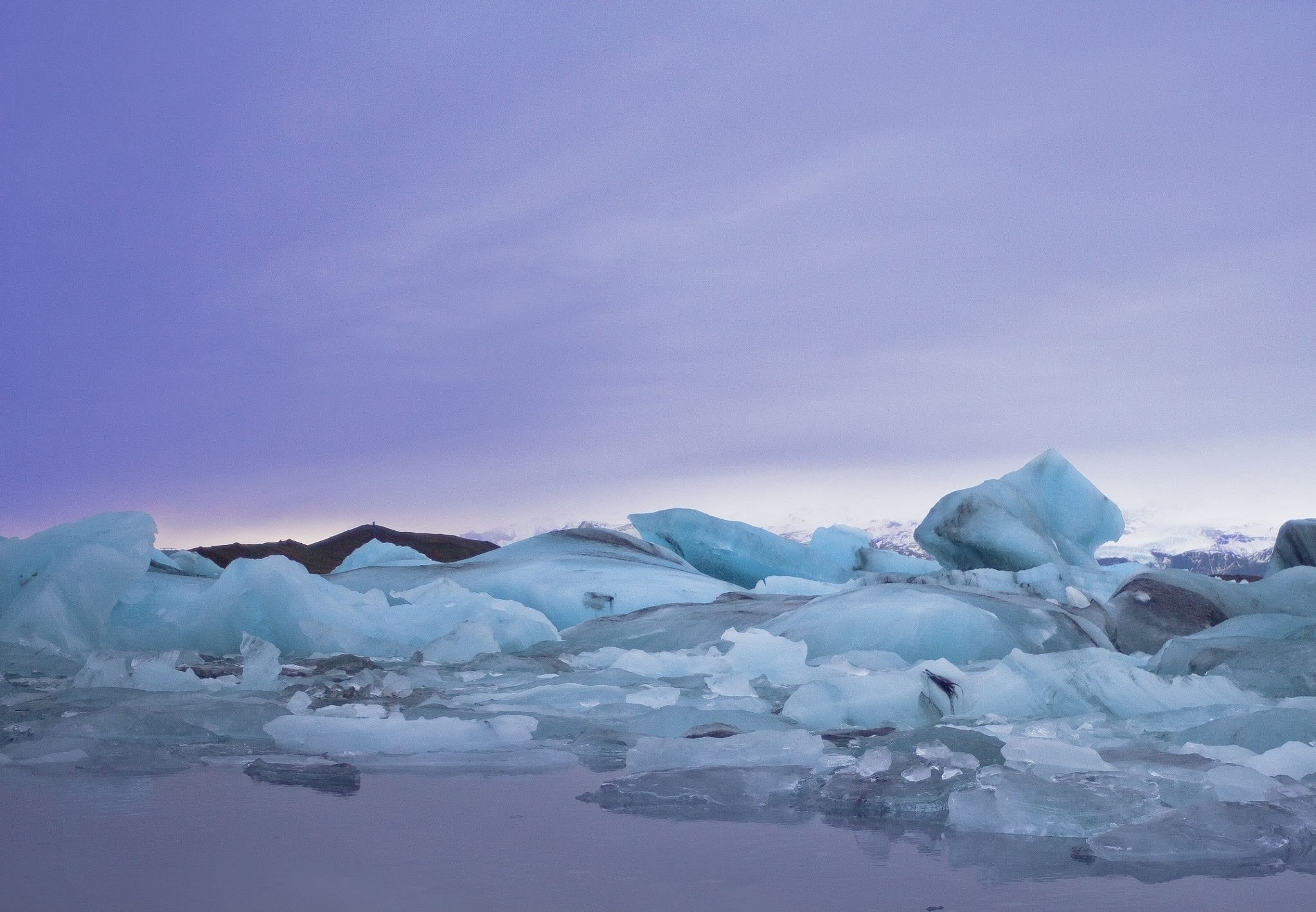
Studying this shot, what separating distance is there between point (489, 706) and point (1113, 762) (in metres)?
2.15

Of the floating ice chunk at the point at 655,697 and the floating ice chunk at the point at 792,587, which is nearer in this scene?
the floating ice chunk at the point at 655,697

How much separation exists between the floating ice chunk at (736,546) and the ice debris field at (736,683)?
275cm

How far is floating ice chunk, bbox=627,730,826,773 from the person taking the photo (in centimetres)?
260

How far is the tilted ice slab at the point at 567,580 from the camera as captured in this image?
8.79 metres

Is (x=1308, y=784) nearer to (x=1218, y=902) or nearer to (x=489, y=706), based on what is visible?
(x=1218, y=902)

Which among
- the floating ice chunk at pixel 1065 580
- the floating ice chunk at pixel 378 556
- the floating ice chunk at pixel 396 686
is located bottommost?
the floating ice chunk at pixel 396 686

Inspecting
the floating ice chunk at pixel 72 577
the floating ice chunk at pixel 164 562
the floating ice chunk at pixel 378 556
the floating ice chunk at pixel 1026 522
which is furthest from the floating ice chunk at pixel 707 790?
the floating ice chunk at pixel 378 556

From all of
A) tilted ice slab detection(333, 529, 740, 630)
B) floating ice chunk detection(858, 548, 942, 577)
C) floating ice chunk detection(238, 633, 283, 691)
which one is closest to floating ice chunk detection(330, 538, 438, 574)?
tilted ice slab detection(333, 529, 740, 630)

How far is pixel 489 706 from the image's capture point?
3906mm

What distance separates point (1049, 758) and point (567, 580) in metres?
6.92

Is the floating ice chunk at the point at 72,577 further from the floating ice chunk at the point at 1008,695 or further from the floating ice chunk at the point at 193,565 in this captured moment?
the floating ice chunk at the point at 1008,695

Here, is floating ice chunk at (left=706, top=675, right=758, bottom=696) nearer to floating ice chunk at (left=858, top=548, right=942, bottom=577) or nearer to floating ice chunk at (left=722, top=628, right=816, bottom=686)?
floating ice chunk at (left=722, top=628, right=816, bottom=686)

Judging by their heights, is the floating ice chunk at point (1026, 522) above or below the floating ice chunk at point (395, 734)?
above

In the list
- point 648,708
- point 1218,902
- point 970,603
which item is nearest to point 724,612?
point 970,603
